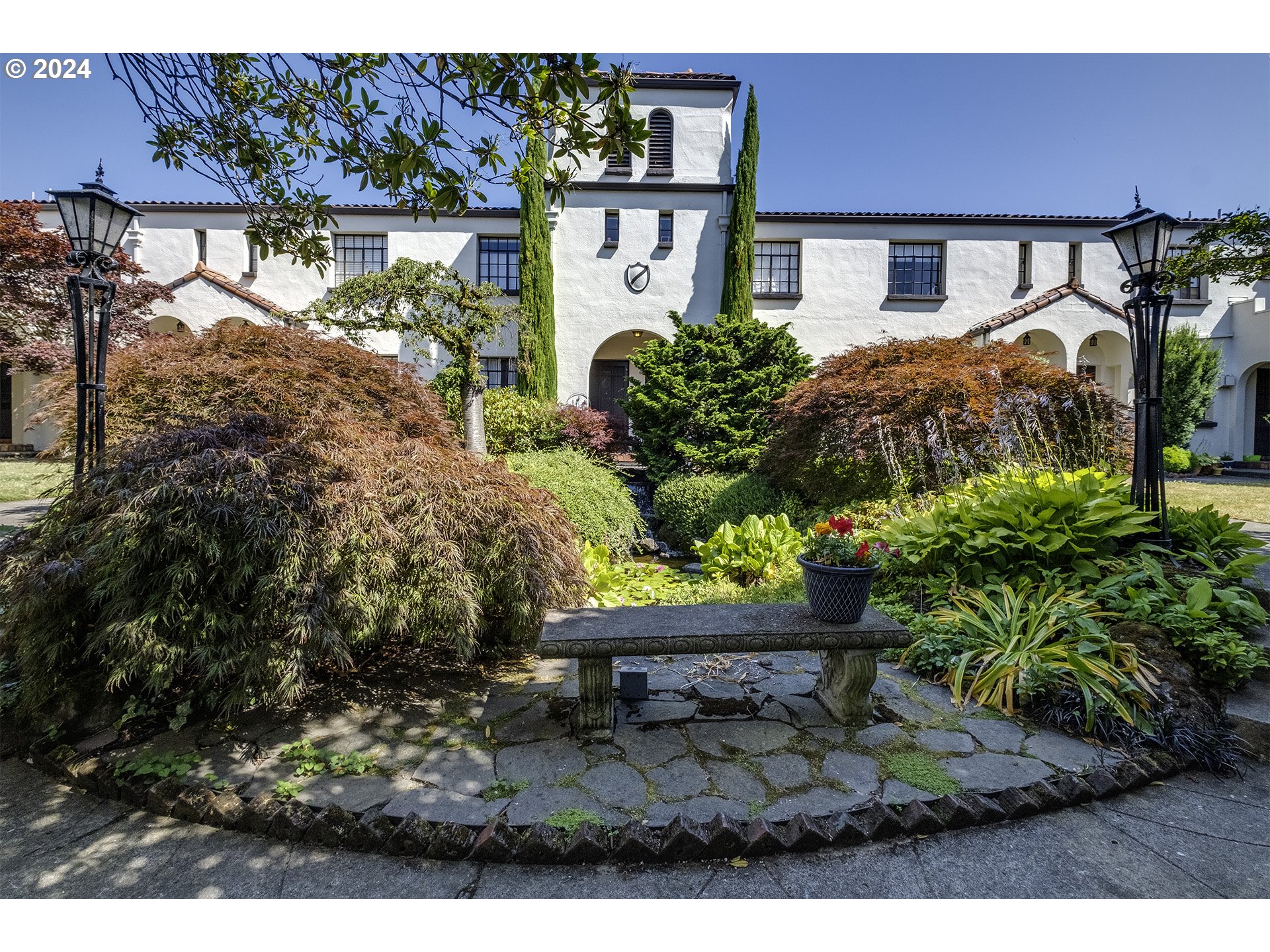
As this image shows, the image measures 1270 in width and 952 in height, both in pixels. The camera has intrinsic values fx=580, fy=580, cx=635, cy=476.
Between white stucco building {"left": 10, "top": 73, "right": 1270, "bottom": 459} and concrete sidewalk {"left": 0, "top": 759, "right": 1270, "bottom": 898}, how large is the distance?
39.0ft

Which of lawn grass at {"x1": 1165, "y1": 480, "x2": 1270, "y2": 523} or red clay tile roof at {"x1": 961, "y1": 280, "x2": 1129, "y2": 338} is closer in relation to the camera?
lawn grass at {"x1": 1165, "y1": 480, "x2": 1270, "y2": 523}

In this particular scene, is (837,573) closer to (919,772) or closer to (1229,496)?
(919,772)

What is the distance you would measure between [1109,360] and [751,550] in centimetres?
1502

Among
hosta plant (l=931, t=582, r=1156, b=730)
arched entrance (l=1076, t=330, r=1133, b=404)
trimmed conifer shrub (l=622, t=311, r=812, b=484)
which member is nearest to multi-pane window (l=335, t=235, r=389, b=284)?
trimmed conifer shrub (l=622, t=311, r=812, b=484)

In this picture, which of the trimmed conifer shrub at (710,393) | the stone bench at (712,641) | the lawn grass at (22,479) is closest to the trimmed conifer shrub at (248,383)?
the stone bench at (712,641)

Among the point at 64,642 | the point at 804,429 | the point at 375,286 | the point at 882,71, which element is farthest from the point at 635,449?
the point at 64,642

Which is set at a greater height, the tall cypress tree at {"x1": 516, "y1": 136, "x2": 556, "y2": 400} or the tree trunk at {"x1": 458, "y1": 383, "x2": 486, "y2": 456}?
the tall cypress tree at {"x1": 516, "y1": 136, "x2": 556, "y2": 400}

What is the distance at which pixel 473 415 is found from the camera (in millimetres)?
9242

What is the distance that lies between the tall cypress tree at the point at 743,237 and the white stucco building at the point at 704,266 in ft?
1.69

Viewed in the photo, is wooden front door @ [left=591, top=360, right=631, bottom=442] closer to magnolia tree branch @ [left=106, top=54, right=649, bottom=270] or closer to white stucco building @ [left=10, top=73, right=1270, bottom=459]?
white stucco building @ [left=10, top=73, right=1270, bottom=459]

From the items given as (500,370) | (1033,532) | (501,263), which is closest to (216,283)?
(501,263)

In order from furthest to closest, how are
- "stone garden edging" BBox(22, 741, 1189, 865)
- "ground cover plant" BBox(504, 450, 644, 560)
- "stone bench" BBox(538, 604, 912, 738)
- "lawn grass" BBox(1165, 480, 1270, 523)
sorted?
1. "lawn grass" BBox(1165, 480, 1270, 523)
2. "ground cover plant" BBox(504, 450, 644, 560)
3. "stone bench" BBox(538, 604, 912, 738)
4. "stone garden edging" BBox(22, 741, 1189, 865)

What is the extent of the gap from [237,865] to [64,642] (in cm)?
143

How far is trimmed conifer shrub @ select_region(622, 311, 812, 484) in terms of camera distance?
984 cm
